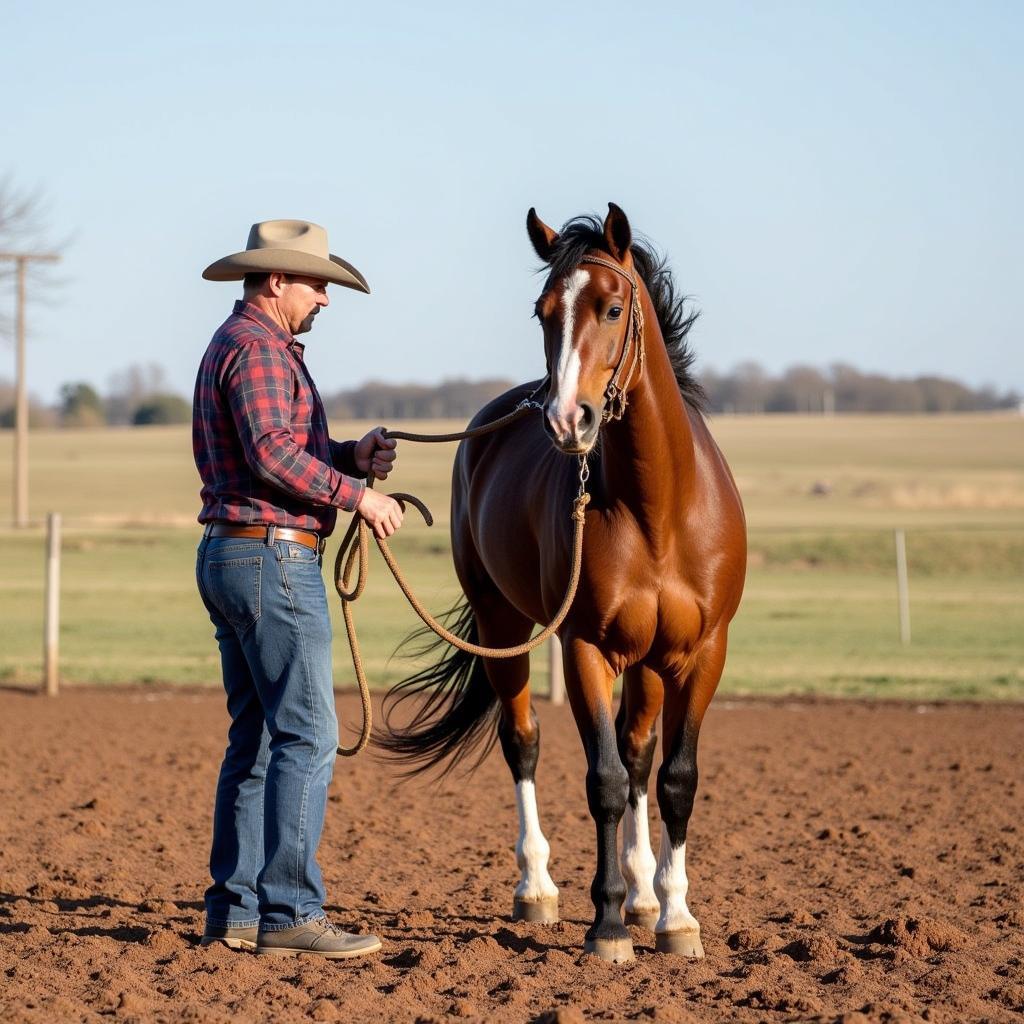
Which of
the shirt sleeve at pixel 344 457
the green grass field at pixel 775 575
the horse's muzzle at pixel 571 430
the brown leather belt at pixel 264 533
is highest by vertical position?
the horse's muzzle at pixel 571 430

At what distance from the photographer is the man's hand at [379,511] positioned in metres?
4.30

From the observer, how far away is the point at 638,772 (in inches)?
204

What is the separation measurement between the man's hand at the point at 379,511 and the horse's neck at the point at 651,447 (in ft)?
2.38

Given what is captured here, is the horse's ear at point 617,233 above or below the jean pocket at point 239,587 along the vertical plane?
above

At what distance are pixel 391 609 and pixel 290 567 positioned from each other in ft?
54.0

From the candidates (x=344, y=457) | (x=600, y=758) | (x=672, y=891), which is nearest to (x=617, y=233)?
(x=344, y=457)

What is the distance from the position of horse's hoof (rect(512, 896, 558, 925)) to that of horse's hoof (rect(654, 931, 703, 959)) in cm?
59

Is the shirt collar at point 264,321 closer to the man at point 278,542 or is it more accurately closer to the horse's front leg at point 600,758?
the man at point 278,542

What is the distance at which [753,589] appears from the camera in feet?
75.2

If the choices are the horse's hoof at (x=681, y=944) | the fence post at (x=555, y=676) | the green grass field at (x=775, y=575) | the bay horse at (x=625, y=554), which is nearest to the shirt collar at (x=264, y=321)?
the bay horse at (x=625, y=554)

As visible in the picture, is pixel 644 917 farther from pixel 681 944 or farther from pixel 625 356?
pixel 625 356

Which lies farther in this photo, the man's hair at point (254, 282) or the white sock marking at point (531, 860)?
the white sock marking at point (531, 860)

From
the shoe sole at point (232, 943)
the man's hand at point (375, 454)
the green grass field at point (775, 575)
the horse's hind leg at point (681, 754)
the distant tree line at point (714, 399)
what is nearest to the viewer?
the shoe sole at point (232, 943)

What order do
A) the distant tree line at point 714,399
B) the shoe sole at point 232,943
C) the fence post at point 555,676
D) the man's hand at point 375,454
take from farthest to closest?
the distant tree line at point 714,399 → the fence post at point 555,676 → the man's hand at point 375,454 → the shoe sole at point 232,943
